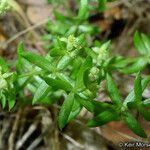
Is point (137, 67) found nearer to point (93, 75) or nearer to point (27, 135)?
point (93, 75)

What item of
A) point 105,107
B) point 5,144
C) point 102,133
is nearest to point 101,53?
point 105,107

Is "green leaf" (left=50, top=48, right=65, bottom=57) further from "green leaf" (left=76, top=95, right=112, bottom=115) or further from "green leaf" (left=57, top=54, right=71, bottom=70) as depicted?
"green leaf" (left=76, top=95, right=112, bottom=115)

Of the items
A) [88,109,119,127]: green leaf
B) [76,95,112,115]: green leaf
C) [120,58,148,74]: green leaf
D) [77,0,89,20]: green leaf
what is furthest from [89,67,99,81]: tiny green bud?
[77,0,89,20]: green leaf

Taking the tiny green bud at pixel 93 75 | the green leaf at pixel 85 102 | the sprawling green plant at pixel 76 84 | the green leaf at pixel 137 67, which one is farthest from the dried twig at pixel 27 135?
the tiny green bud at pixel 93 75

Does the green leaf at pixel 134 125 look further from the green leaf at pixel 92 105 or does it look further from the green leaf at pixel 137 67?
the green leaf at pixel 137 67

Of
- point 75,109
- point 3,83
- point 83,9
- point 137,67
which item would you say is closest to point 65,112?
point 75,109

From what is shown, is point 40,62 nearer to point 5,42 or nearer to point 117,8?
A: point 5,42

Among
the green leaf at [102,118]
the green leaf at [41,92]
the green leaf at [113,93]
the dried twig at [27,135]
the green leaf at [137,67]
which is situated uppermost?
the green leaf at [41,92]
